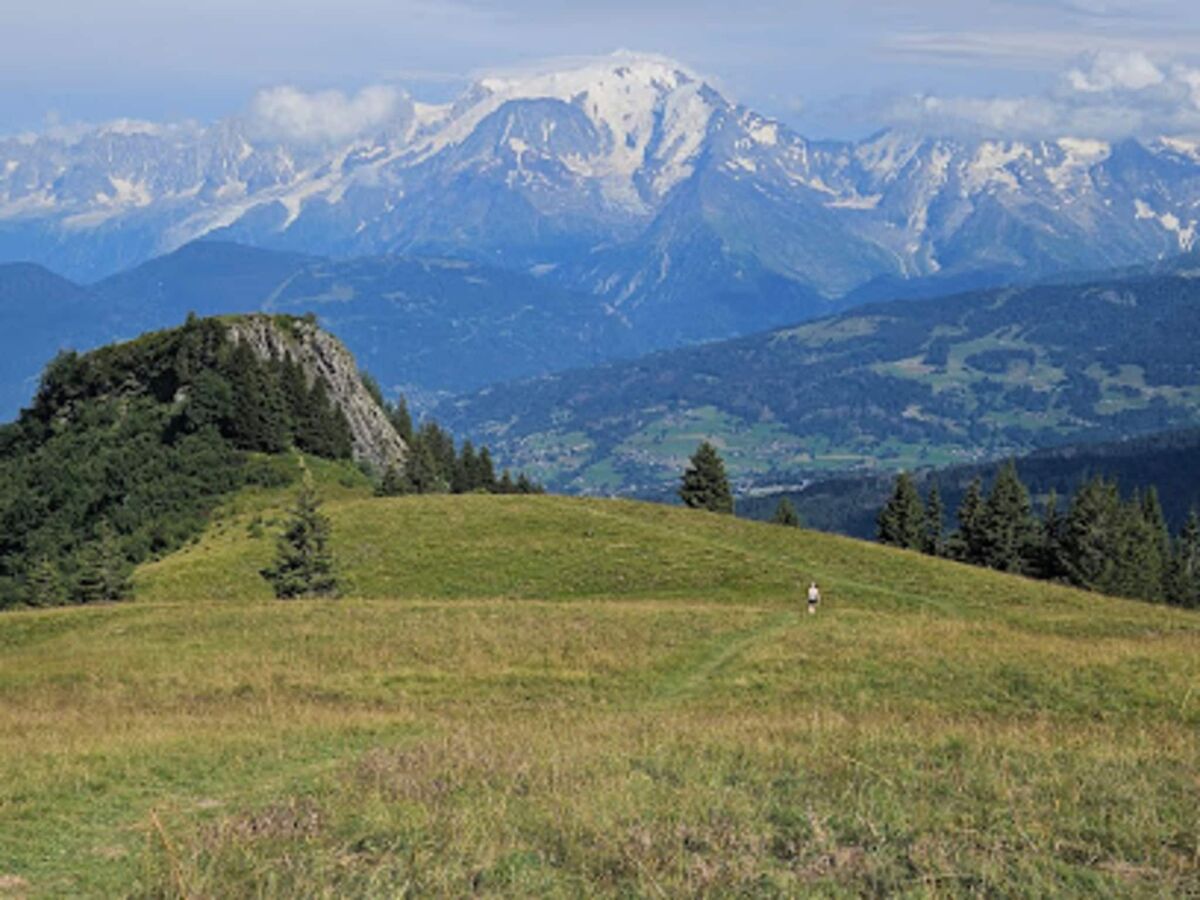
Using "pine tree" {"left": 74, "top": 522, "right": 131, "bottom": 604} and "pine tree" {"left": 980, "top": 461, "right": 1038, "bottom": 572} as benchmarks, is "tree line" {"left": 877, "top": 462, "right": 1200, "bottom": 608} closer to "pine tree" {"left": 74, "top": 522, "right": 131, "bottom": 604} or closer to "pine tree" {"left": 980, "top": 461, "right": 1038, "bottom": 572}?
"pine tree" {"left": 980, "top": 461, "right": 1038, "bottom": 572}

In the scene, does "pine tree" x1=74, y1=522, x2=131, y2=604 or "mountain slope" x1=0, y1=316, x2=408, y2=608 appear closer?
"pine tree" x1=74, y1=522, x2=131, y2=604

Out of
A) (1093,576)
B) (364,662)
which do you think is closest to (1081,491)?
(1093,576)

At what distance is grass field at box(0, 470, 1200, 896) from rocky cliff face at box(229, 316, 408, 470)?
56.1m

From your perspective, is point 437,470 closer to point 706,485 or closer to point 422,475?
point 422,475

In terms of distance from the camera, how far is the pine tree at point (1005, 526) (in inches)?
4080

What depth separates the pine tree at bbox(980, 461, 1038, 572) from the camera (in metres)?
104

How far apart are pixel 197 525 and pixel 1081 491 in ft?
267

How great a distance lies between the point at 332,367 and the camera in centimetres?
10625

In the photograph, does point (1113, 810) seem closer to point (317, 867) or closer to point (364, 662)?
point (317, 867)

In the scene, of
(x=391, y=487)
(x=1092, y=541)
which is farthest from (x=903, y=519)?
(x=391, y=487)

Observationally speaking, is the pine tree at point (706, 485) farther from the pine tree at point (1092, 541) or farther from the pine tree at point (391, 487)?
the pine tree at point (1092, 541)

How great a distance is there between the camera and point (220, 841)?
1298cm

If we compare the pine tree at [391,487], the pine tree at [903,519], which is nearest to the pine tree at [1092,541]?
the pine tree at [903,519]

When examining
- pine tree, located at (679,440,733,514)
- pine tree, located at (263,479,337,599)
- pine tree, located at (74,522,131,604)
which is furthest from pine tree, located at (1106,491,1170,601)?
pine tree, located at (74,522,131,604)
